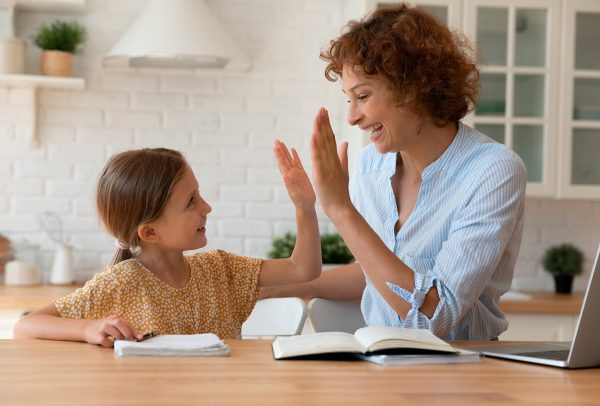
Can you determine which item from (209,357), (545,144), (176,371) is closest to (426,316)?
(209,357)

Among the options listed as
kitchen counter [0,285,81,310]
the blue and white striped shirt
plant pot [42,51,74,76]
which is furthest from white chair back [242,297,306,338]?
plant pot [42,51,74,76]

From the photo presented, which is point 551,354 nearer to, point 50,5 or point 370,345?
point 370,345

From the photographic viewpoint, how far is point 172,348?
1640mm

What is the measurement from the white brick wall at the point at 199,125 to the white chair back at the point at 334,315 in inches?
65.0

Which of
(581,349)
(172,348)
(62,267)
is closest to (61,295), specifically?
(62,267)

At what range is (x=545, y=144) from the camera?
3.84 meters

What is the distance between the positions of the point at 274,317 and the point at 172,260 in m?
0.36

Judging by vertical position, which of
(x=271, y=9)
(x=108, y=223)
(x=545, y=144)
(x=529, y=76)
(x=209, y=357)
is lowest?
Result: (x=209, y=357)

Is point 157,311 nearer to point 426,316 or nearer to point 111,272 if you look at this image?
point 111,272

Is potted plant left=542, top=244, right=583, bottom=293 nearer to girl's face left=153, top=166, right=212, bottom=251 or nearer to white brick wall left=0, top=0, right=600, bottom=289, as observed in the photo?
white brick wall left=0, top=0, right=600, bottom=289

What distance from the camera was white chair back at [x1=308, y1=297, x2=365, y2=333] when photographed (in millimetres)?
2375

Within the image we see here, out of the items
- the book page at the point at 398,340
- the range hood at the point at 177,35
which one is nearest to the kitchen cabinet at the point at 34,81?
the range hood at the point at 177,35

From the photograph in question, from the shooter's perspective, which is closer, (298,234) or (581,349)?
(581,349)

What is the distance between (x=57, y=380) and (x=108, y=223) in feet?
2.78
